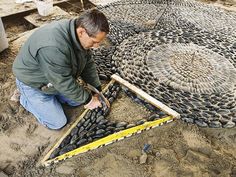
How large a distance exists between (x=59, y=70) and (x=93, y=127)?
0.80 m

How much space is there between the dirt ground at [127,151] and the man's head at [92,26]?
111 cm

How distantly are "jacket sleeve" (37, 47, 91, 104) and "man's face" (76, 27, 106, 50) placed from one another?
21 cm

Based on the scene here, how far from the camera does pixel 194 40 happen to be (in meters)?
4.38

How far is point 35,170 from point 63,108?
889 mm

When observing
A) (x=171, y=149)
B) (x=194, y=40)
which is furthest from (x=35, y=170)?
(x=194, y=40)

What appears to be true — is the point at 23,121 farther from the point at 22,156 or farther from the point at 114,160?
the point at 114,160

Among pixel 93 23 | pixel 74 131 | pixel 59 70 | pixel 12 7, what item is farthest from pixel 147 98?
pixel 12 7

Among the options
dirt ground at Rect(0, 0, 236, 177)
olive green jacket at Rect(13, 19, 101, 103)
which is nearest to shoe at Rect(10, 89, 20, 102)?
dirt ground at Rect(0, 0, 236, 177)

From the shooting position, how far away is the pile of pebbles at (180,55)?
3395 mm

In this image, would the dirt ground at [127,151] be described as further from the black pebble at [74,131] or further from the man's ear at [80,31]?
the man's ear at [80,31]

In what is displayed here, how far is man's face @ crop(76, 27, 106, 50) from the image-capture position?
2.48 metres

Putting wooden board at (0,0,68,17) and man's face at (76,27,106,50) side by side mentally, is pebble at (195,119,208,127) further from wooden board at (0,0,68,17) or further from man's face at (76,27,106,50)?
wooden board at (0,0,68,17)

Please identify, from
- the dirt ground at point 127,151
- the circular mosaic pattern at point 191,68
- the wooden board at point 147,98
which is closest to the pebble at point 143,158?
the dirt ground at point 127,151

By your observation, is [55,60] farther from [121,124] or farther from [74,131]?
[121,124]
